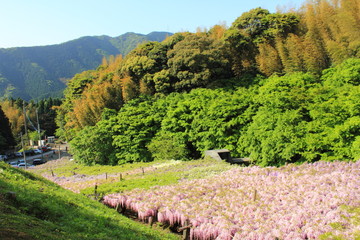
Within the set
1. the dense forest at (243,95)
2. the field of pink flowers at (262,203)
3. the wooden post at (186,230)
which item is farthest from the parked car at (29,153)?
the wooden post at (186,230)

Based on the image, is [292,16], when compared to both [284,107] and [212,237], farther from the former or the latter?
[212,237]

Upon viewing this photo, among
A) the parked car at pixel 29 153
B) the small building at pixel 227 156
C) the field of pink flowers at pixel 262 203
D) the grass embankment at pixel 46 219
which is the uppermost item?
the grass embankment at pixel 46 219

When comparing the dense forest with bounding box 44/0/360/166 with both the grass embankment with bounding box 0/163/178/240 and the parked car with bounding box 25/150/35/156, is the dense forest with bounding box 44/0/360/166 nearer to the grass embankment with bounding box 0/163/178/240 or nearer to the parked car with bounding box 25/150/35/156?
the grass embankment with bounding box 0/163/178/240

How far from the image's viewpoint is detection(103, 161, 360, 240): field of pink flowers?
6.91 metres

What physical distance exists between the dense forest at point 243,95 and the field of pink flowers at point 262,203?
4.36 meters

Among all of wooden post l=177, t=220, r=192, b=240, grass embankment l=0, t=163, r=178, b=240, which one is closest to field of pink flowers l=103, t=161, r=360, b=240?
wooden post l=177, t=220, r=192, b=240

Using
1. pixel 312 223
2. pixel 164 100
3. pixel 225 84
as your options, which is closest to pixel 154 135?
pixel 164 100

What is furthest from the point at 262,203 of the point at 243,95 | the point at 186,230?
the point at 243,95

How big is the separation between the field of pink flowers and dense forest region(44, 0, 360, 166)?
4362mm

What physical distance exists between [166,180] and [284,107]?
8.72 m

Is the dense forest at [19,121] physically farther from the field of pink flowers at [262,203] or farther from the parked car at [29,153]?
the field of pink flowers at [262,203]

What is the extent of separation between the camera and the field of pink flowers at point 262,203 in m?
6.91

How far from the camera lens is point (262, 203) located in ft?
28.1

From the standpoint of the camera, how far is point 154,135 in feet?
76.8
